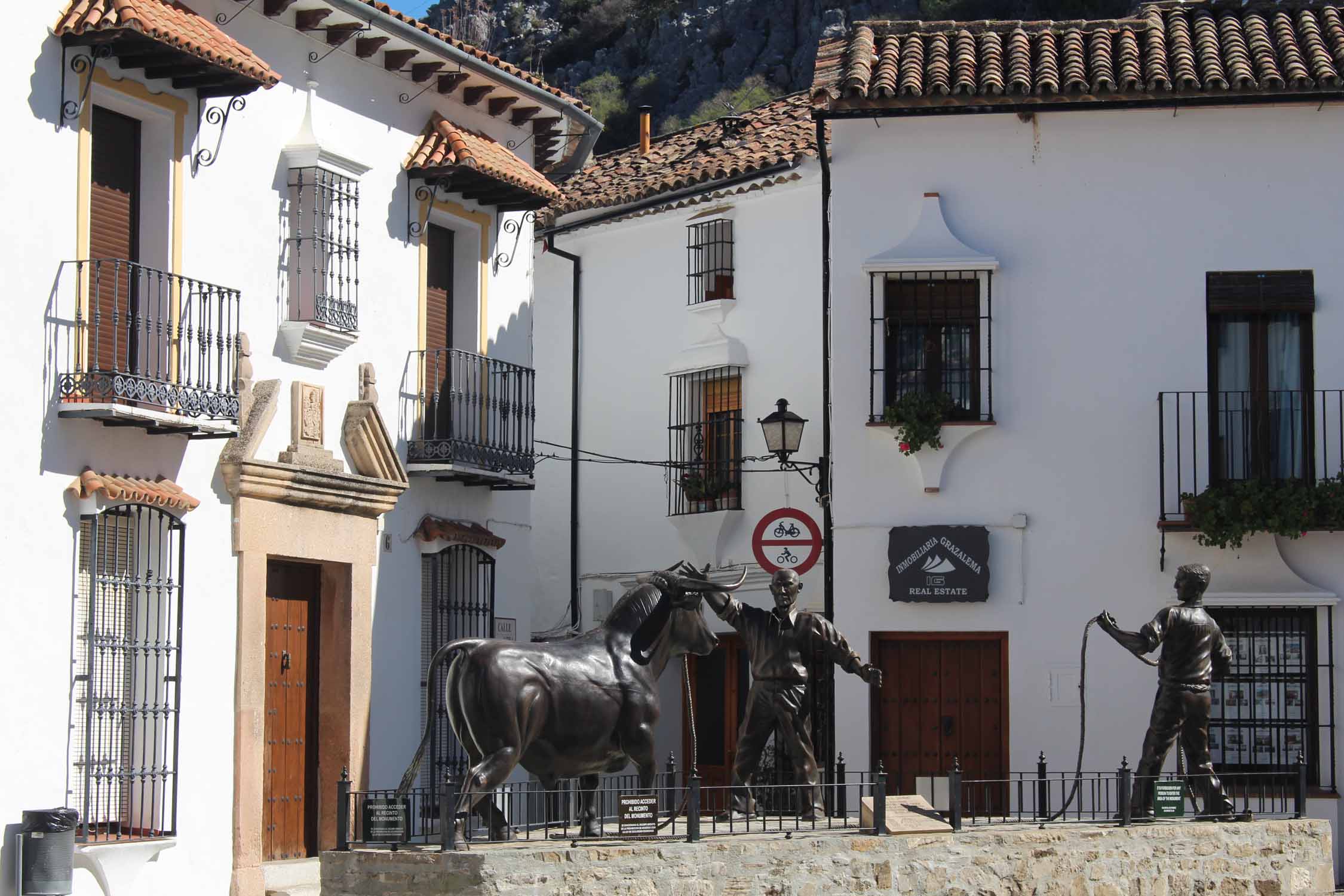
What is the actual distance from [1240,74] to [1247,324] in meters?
2.22

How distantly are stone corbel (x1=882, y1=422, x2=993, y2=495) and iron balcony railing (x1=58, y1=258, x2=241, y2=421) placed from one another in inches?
243

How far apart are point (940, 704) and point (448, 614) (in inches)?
180

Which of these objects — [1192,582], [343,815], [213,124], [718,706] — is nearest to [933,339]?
[1192,582]

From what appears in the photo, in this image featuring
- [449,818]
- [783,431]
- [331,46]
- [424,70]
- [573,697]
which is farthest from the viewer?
[783,431]

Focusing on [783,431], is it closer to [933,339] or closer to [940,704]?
[933,339]

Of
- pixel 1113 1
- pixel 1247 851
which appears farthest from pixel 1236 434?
pixel 1113 1

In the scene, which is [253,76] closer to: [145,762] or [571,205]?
[145,762]

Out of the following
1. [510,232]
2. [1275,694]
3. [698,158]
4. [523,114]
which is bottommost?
[1275,694]

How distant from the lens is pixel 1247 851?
14.9 meters

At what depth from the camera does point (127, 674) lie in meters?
14.4

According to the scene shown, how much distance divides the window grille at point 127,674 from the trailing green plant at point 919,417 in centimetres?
637

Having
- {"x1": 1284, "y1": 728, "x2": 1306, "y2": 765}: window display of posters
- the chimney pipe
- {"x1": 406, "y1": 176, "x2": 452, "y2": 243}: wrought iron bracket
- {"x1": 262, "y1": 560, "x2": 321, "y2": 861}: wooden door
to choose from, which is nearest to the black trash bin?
{"x1": 262, "y1": 560, "x2": 321, "y2": 861}: wooden door

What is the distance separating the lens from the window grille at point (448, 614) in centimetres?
1816

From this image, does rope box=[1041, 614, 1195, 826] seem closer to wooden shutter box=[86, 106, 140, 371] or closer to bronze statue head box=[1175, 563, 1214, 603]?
bronze statue head box=[1175, 563, 1214, 603]
